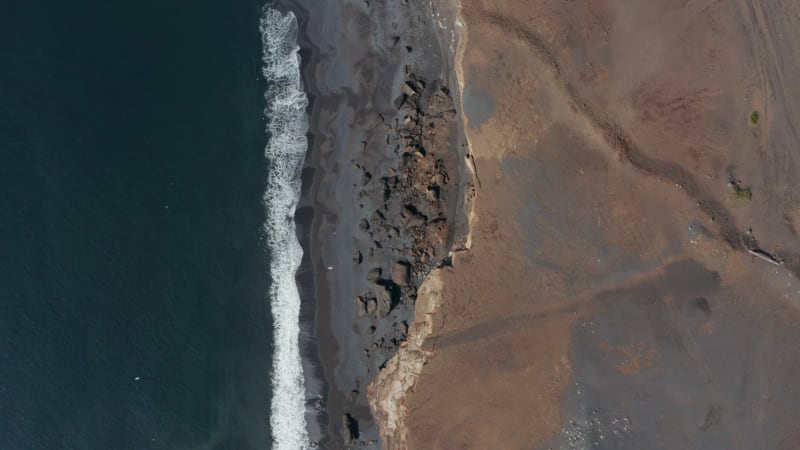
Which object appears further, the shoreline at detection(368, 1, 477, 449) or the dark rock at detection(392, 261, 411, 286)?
the dark rock at detection(392, 261, 411, 286)

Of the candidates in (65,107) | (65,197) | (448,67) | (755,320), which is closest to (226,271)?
(65,197)

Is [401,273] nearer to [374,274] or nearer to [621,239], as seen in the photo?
[374,274]

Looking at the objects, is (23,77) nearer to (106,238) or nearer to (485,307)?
(106,238)

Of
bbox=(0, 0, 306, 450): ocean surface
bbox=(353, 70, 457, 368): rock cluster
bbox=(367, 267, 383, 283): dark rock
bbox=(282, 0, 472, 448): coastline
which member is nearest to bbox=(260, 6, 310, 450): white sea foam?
bbox=(0, 0, 306, 450): ocean surface

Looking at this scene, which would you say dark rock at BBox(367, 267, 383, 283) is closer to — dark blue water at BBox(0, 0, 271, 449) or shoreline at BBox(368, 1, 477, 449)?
shoreline at BBox(368, 1, 477, 449)

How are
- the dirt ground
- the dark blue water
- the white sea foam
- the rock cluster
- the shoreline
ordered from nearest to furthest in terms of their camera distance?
the dirt ground → the shoreline → the rock cluster → the dark blue water → the white sea foam

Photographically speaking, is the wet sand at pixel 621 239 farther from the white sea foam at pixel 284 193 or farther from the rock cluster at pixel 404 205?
the white sea foam at pixel 284 193

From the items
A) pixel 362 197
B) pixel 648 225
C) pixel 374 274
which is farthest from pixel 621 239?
pixel 362 197
